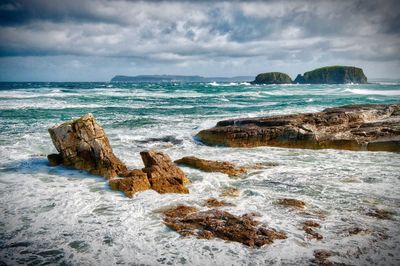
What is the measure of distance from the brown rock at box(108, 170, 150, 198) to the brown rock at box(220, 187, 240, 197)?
1934 mm

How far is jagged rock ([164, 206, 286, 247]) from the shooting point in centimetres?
535

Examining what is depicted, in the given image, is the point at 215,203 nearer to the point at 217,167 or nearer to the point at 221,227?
the point at 221,227

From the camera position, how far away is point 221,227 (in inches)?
221

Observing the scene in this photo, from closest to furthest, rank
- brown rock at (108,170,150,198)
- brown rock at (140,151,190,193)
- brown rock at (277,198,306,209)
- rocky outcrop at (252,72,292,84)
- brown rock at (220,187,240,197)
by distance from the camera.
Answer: brown rock at (277,198,306,209), brown rock at (220,187,240,197), brown rock at (108,170,150,198), brown rock at (140,151,190,193), rocky outcrop at (252,72,292,84)

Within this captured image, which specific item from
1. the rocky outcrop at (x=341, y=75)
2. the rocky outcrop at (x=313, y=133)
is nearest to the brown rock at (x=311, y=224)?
the rocky outcrop at (x=313, y=133)

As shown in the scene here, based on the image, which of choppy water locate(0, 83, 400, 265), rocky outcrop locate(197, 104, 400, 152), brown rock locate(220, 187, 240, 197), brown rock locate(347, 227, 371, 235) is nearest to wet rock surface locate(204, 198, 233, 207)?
choppy water locate(0, 83, 400, 265)

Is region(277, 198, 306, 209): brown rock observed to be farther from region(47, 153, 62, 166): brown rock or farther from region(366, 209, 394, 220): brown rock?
region(47, 153, 62, 166): brown rock

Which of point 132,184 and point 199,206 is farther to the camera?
point 132,184

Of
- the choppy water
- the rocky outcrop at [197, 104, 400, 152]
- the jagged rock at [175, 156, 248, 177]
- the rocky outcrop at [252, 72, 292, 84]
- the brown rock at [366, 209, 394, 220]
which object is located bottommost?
the choppy water

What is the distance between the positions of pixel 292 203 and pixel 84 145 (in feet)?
21.7

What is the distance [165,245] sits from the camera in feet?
17.2

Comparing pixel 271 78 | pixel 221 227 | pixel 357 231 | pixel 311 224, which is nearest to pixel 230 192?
pixel 221 227

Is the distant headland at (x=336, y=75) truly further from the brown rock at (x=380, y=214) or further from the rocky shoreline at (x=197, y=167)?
the brown rock at (x=380, y=214)

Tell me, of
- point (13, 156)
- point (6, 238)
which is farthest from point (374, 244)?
point (13, 156)
